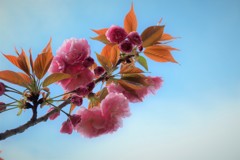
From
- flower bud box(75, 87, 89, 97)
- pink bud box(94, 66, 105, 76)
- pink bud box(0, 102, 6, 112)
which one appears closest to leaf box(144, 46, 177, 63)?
pink bud box(94, 66, 105, 76)

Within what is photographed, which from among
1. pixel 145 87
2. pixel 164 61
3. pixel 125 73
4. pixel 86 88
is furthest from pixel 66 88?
pixel 164 61

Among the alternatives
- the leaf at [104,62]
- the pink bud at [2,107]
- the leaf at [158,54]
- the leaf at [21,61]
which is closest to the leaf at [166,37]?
the leaf at [158,54]

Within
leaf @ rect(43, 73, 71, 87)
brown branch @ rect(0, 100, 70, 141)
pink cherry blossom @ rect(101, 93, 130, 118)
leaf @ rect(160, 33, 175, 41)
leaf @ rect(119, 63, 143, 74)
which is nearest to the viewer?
brown branch @ rect(0, 100, 70, 141)

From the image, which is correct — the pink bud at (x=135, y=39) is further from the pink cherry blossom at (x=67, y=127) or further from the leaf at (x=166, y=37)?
the pink cherry blossom at (x=67, y=127)

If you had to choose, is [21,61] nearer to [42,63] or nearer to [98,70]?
[42,63]

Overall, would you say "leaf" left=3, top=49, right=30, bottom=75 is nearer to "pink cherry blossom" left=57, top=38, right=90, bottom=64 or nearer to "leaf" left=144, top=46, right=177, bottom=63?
"pink cherry blossom" left=57, top=38, right=90, bottom=64

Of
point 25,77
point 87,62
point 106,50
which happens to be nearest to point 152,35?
point 106,50

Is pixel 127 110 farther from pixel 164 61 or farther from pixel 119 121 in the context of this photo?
pixel 164 61
